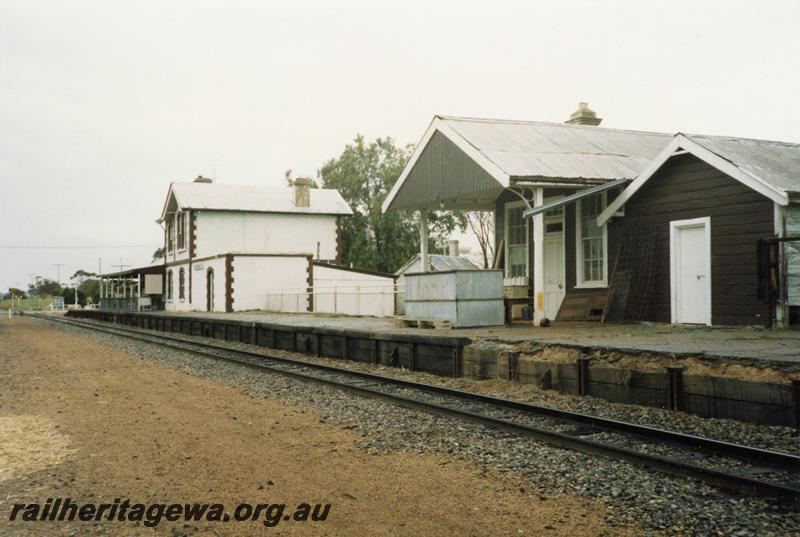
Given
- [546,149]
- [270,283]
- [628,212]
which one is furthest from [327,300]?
[628,212]

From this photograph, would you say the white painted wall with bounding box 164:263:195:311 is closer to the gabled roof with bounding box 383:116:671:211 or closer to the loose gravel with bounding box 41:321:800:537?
the gabled roof with bounding box 383:116:671:211

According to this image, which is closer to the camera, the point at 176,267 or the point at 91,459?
the point at 91,459

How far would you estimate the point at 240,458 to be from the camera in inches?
239

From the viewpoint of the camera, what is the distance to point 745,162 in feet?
43.3

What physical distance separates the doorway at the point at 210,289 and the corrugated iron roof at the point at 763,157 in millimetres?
26230

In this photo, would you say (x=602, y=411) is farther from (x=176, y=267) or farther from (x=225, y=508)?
(x=176, y=267)

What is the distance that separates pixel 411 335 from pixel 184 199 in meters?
28.9

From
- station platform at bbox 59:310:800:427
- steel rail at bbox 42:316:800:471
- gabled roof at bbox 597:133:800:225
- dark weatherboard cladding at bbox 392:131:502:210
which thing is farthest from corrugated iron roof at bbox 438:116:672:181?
steel rail at bbox 42:316:800:471

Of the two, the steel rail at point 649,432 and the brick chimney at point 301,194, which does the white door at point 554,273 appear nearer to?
the steel rail at point 649,432

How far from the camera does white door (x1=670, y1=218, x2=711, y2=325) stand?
13391 mm

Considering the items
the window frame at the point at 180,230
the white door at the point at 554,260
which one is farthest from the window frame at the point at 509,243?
the window frame at the point at 180,230

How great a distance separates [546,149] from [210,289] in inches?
902

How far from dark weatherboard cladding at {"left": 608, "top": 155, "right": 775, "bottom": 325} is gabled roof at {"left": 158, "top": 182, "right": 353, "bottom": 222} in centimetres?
2801

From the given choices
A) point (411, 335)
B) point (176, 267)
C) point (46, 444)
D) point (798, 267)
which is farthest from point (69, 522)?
point (176, 267)
